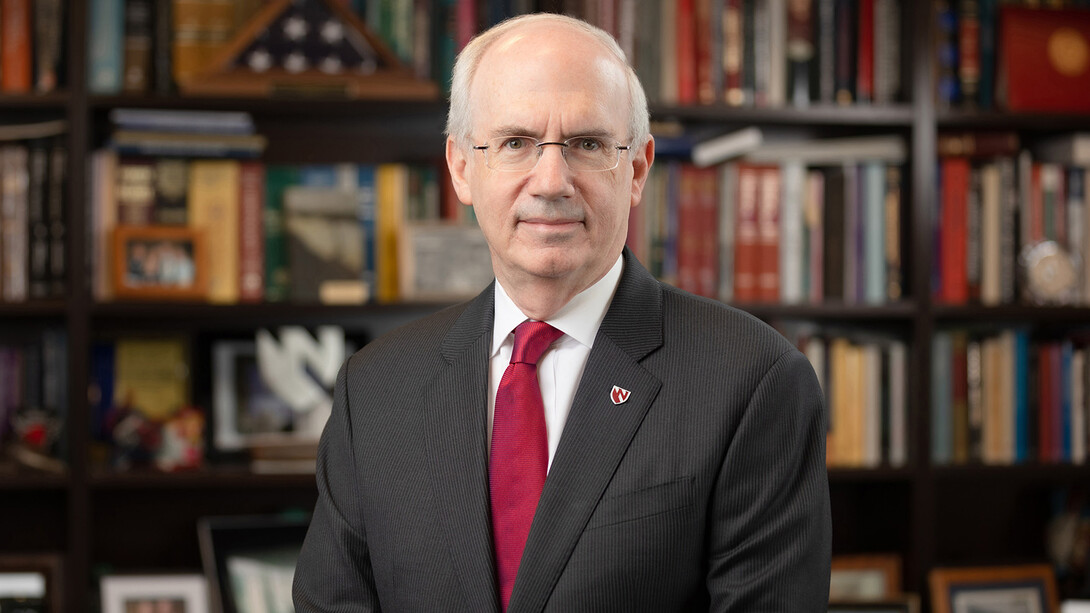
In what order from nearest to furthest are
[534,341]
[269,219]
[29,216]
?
1. [534,341]
2. [29,216]
3. [269,219]

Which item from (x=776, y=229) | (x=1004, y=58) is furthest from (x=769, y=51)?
(x=1004, y=58)

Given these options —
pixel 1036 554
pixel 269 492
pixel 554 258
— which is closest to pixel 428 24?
pixel 269 492

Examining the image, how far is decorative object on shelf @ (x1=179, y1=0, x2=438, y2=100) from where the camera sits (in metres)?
2.28

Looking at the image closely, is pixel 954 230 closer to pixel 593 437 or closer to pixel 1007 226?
pixel 1007 226

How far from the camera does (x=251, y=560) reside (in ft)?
7.75

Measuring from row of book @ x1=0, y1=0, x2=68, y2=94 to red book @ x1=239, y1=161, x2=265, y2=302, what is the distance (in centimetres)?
50

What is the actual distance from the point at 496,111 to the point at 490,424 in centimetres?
38

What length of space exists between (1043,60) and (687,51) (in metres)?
0.95

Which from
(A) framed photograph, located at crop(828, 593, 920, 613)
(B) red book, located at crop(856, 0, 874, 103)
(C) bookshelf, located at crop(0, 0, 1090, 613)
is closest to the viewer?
(C) bookshelf, located at crop(0, 0, 1090, 613)

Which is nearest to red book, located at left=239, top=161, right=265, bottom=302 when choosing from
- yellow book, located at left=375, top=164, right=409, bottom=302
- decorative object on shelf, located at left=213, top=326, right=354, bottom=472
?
decorative object on shelf, located at left=213, top=326, right=354, bottom=472

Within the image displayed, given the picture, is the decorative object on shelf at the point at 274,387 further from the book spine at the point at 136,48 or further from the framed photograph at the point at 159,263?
the book spine at the point at 136,48

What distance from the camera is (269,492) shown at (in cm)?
261

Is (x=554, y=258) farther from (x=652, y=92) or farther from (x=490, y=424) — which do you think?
(x=652, y=92)

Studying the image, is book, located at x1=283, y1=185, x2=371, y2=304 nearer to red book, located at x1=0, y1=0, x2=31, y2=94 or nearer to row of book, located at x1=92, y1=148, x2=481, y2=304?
row of book, located at x1=92, y1=148, x2=481, y2=304
